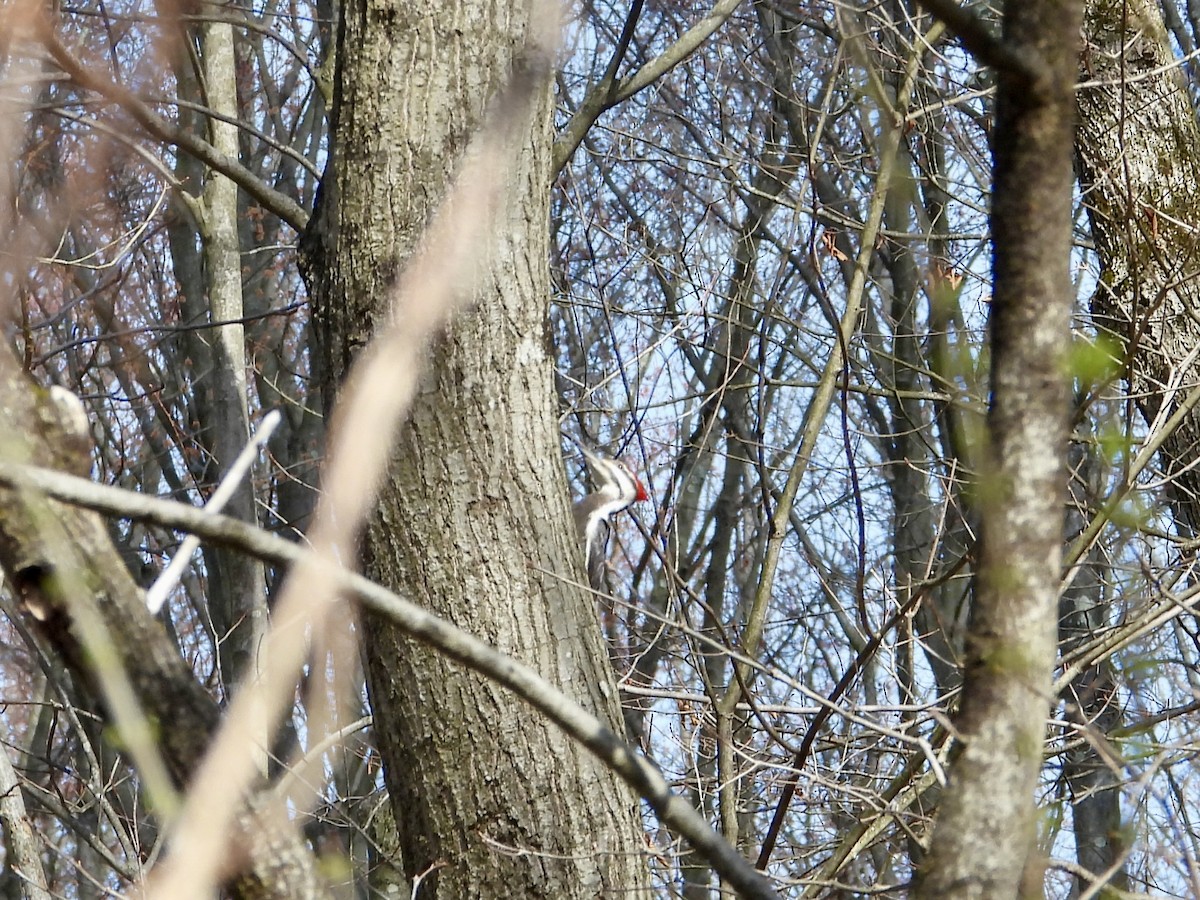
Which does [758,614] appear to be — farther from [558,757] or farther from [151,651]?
[151,651]

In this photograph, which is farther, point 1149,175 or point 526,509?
point 1149,175

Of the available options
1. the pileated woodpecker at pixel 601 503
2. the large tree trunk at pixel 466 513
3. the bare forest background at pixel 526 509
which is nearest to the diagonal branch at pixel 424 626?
the bare forest background at pixel 526 509

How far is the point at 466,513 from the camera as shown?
254 centimetres

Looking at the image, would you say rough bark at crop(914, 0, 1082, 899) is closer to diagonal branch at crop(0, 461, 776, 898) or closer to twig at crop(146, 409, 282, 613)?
diagonal branch at crop(0, 461, 776, 898)

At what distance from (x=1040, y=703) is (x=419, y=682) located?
5.15 feet

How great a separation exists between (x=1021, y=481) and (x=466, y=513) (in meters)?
1.56

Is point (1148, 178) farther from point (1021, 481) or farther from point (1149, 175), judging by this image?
point (1021, 481)

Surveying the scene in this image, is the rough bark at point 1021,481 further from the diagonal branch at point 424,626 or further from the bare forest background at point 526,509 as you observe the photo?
the diagonal branch at point 424,626

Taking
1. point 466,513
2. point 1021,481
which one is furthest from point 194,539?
point 466,513

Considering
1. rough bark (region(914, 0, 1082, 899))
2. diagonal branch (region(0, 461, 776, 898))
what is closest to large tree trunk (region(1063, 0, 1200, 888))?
rough bark (region(914, 0, 1082, 899))

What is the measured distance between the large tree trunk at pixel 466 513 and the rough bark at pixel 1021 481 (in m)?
1.43

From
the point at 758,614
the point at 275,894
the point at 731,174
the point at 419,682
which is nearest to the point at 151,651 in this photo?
the point at 275,894

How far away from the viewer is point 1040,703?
1.14 m

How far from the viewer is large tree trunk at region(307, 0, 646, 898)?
2.47m
